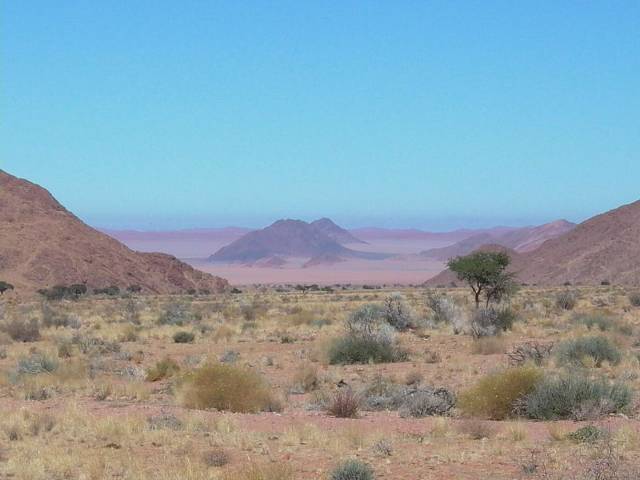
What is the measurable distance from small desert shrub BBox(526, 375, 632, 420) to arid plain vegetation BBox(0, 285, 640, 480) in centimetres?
2

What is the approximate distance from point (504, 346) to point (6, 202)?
7882 centimetres

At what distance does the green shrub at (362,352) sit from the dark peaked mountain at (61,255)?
57843 millimetres

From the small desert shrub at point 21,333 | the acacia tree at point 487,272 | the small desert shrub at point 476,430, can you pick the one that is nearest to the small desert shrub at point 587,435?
the small desert shrub at point 476,430

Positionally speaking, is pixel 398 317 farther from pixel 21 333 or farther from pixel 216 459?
pixel 216 459

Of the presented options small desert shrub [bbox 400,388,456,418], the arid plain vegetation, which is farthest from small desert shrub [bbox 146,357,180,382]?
small desert shrub [bbox 400,388,456,418]

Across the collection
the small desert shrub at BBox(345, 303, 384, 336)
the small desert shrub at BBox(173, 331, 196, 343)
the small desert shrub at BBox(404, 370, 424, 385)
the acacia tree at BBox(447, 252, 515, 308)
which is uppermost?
the acacia tree at BBox(447, 252, 515, 308)

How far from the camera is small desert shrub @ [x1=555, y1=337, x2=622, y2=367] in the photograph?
2158cm

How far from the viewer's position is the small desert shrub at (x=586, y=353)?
70.8 feet

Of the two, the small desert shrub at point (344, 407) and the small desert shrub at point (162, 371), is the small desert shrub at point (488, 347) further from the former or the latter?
the small desert shrub at point (344, 407)

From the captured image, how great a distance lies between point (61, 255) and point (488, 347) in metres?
67.8

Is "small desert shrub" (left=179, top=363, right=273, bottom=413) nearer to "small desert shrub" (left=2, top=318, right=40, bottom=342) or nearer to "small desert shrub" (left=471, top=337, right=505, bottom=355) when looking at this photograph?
"small desert shrub" (left=471, top=337, right=505, bottom=355)

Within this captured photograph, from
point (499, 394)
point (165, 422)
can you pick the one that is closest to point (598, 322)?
point (499, 394)

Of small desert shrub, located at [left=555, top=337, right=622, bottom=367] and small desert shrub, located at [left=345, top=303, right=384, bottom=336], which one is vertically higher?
small desert shrub, located at [left=345, top=303, right=384, bottom=336]

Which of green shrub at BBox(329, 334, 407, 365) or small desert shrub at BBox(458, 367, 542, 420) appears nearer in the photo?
small desert shrub at BBox(458, 367, 542, 420)
